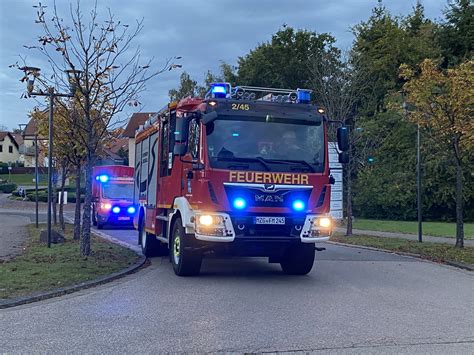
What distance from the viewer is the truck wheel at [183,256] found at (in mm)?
Result: 10633

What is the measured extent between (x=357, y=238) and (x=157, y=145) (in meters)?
11.1

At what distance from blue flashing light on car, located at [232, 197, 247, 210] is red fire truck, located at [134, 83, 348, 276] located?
17mm

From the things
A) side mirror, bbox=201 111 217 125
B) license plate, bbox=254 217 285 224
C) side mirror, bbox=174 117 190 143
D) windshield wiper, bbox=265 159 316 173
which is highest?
side mirror, bbox=201 111 217 125

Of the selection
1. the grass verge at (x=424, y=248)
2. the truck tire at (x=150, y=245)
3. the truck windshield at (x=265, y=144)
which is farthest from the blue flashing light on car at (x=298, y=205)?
the grass verge at (x=424, y=248)

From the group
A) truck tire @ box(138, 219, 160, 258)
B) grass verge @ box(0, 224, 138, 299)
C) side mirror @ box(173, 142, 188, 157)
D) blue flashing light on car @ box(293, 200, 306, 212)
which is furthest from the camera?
truck tire @ box(138, 219, 160, 258)

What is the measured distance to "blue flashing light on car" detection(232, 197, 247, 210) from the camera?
10.0 meters

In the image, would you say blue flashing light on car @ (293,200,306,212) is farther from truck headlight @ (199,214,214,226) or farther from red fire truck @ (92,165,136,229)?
red fire truck @ (92,165,136,229)

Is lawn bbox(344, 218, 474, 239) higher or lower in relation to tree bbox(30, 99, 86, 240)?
lower

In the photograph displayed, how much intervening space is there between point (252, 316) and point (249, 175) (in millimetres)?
3023

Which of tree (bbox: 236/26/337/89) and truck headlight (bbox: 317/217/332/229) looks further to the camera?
tree (bbox: 236/26/337/89)

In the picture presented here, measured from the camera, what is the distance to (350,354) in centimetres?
598

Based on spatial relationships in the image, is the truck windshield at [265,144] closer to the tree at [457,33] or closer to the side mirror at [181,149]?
the side mirror at [181,149]

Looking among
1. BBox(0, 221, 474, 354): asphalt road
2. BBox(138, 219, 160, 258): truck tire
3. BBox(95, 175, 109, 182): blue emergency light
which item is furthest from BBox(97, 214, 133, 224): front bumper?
BBox(0, 221, 474, 354): asphalt road

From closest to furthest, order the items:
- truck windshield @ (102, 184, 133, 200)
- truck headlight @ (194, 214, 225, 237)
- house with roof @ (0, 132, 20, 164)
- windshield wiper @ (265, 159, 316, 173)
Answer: truck headlight @ (194, 214, 225, 237) → windshield wiper @ (265, 159, 316, 173) → truck windshield @ (102, 184, 133, 200) → house with roof @ (0, 132, 20, 164)
